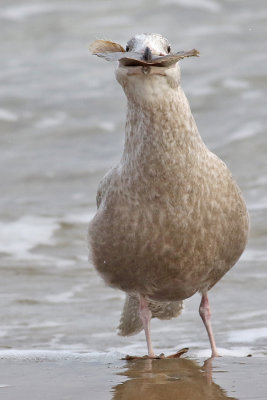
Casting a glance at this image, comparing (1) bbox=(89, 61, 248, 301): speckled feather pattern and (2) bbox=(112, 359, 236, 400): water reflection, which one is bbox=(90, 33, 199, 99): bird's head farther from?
(2) bbox=(112, 359, 236, 400): water reflection

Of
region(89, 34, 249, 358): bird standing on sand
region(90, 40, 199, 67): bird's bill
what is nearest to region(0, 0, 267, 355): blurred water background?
region(89, 34, 249, 358): bird standing on sand

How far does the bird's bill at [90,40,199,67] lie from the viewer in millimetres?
4734

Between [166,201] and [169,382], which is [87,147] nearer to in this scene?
[166,201]

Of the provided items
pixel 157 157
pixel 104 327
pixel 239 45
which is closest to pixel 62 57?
→ pixel 239 45

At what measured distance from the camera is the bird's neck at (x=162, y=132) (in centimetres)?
520

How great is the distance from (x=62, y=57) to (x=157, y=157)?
10939 mm

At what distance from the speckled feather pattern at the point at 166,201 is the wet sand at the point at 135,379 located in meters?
0.56

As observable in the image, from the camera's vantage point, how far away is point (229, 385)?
462 cm

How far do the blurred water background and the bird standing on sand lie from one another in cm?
123

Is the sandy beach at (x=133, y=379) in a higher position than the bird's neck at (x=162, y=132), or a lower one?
lower

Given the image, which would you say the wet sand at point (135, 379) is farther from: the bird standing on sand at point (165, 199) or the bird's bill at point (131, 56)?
the bird's bill at point (131, 56)

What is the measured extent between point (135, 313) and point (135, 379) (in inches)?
76.4

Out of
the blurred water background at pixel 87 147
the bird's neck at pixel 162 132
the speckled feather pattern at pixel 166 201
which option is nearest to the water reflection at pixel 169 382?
the speckled feather pattern at pixel 166 201

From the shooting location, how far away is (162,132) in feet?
17.2
